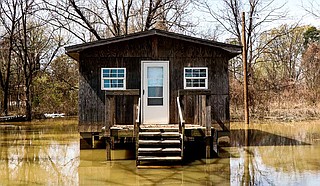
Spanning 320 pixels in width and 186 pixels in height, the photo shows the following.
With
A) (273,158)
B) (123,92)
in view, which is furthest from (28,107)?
(273,158)

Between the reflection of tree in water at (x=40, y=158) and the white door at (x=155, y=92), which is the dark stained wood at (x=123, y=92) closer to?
the white door at (x=155, y=92)

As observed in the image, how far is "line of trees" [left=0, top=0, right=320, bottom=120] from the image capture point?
23.8 m

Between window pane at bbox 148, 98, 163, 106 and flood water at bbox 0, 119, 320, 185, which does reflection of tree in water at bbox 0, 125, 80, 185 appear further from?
window pane at bbox 148, 98, 163, 106

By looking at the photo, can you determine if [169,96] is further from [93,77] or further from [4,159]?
[4,159]

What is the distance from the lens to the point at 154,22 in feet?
A: 82.3

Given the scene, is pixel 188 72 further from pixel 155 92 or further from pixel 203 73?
pixel 155 92

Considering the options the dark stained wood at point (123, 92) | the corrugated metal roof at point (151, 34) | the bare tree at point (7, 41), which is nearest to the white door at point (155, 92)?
the corrugated metal roof at point (151, 34)

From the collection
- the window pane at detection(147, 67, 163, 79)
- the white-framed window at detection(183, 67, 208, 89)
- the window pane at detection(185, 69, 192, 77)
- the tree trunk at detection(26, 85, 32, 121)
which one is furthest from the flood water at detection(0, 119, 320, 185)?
the tree trunk at detection(26, 85, 32, 121)

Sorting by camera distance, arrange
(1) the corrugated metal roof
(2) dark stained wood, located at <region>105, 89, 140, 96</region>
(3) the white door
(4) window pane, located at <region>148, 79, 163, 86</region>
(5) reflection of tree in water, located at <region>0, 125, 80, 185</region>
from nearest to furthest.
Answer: (5) reflection of tree in water, located at <region>0, 125, 80, 185</region>, (2) dark stained wood, located at <region>105, 89, 140, 96</region>, (1) the corrugated metal roof, (3) the white door, (4) window pane, located at <region>148, 79, 163, 86</region>

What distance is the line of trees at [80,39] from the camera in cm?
2383

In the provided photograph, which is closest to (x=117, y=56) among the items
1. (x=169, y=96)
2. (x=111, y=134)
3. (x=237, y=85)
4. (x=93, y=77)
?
Result: (x=93, y=77)

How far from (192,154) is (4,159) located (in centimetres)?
536

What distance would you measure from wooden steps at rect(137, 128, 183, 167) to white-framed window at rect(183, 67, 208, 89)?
2.24 meters

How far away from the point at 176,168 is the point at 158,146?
0.85 metres
